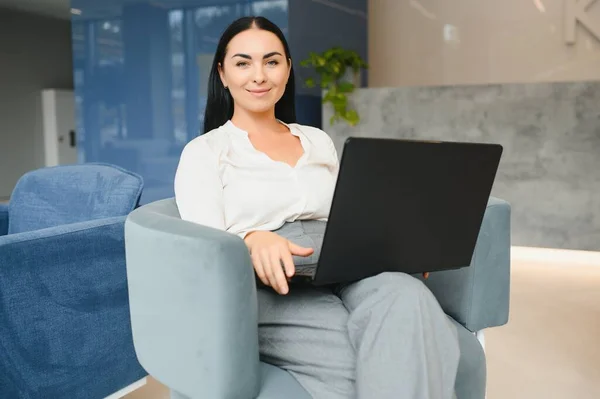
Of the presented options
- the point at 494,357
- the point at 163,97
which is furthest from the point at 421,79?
the point at 494,357

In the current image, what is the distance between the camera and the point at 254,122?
1574 millimetres

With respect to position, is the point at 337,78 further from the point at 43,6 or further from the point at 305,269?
the point at 43,6

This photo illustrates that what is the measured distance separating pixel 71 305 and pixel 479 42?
550 cm

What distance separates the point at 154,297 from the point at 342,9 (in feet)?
16.6

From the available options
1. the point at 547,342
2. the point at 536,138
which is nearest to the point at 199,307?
the point at 547,342

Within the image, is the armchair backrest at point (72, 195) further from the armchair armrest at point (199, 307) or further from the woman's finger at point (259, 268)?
the woman's finger at point (259, 268)

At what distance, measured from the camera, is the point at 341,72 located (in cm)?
480

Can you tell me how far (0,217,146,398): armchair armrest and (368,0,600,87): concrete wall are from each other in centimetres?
517

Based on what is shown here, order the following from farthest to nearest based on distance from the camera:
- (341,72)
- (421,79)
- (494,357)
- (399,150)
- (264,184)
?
(421,79), (341,72), (494,357), (264,184), (399,150)

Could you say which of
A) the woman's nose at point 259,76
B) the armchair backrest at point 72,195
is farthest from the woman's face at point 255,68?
the armchair backrest at point 72,195

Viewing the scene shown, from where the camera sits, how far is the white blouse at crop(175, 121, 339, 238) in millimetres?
1347

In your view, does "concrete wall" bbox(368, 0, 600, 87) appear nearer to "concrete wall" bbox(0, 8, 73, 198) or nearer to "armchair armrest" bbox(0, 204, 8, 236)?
"armchair armrest" bbox(0, 204, 8, 236)

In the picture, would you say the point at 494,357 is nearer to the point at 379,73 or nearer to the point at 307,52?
the point at 307,52

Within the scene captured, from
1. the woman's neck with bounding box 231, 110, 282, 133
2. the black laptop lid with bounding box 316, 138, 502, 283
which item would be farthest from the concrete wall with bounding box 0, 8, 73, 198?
the black laptop lid with bounding box 316, 138, 502, 283
